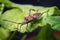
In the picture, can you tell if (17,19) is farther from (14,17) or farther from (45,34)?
(45,34)

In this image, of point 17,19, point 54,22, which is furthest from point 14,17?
point 54,22

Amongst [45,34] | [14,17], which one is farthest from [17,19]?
[45,34]

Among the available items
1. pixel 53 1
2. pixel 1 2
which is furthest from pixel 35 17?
pixel 53 1

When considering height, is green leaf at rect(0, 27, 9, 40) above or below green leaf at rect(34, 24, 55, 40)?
below

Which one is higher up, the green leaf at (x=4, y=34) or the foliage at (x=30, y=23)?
the foliage at (x=30, y=23)

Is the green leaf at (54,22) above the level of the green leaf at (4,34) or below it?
above

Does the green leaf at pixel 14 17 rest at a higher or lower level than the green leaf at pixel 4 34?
higher

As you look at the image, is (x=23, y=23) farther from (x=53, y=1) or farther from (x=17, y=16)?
(x=53, y=1)

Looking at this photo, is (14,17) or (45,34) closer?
(45,34)

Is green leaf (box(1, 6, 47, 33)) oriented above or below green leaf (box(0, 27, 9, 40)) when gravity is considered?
above

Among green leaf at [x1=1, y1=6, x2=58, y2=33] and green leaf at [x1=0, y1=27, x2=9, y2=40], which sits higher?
green leaf at [x1=1, y1=6, x2=58, y2=33]

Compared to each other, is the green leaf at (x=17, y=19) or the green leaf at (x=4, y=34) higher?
the green leaf at (x=17, y=19)
